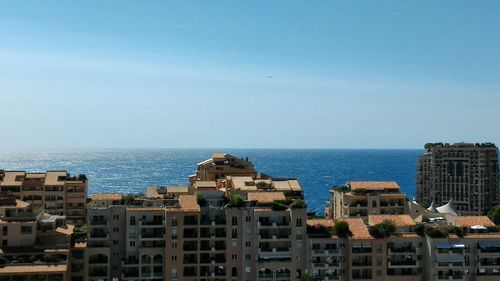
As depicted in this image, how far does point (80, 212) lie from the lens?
106m

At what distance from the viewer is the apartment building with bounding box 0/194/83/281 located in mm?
67375

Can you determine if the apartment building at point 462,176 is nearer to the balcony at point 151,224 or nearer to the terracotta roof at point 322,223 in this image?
the terracotta roof at point 322,223

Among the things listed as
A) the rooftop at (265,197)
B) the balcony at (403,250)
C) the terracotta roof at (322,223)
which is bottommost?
the balcony at (403,250)

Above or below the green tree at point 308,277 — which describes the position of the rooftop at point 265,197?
above

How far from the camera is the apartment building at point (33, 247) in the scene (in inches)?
2653

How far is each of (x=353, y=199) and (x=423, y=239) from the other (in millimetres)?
18839

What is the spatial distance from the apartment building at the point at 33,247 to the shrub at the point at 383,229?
36724mm

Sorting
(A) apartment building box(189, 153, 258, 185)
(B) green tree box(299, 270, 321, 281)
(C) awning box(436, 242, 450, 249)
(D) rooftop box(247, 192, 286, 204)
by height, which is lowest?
(B) green tree box(299, 270, 321, 281)

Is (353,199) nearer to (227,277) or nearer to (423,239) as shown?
(423,239)

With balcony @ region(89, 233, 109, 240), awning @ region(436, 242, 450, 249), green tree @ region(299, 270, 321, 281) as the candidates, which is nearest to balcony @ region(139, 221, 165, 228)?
balcony @ region(89, 233, 109, 240)

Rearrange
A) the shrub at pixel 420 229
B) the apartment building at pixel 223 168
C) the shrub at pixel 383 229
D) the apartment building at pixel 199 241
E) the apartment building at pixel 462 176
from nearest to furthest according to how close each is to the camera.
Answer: the apartment building at pixel 199 241, the shrub at pixel 383 229, the shrub at pixel 420 229, the apartment building at pixel 223 168, the apartment building at pixel 462 176

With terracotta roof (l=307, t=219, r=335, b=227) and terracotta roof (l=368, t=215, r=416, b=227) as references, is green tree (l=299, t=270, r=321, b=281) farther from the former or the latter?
terracotta roof (l=368, t=215, r=416, b=227)

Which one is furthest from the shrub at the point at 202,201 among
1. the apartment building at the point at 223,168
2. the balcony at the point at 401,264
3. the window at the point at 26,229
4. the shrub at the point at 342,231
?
the apartment building at the point at 223,168

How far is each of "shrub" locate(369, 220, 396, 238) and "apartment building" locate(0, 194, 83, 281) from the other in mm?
36724
